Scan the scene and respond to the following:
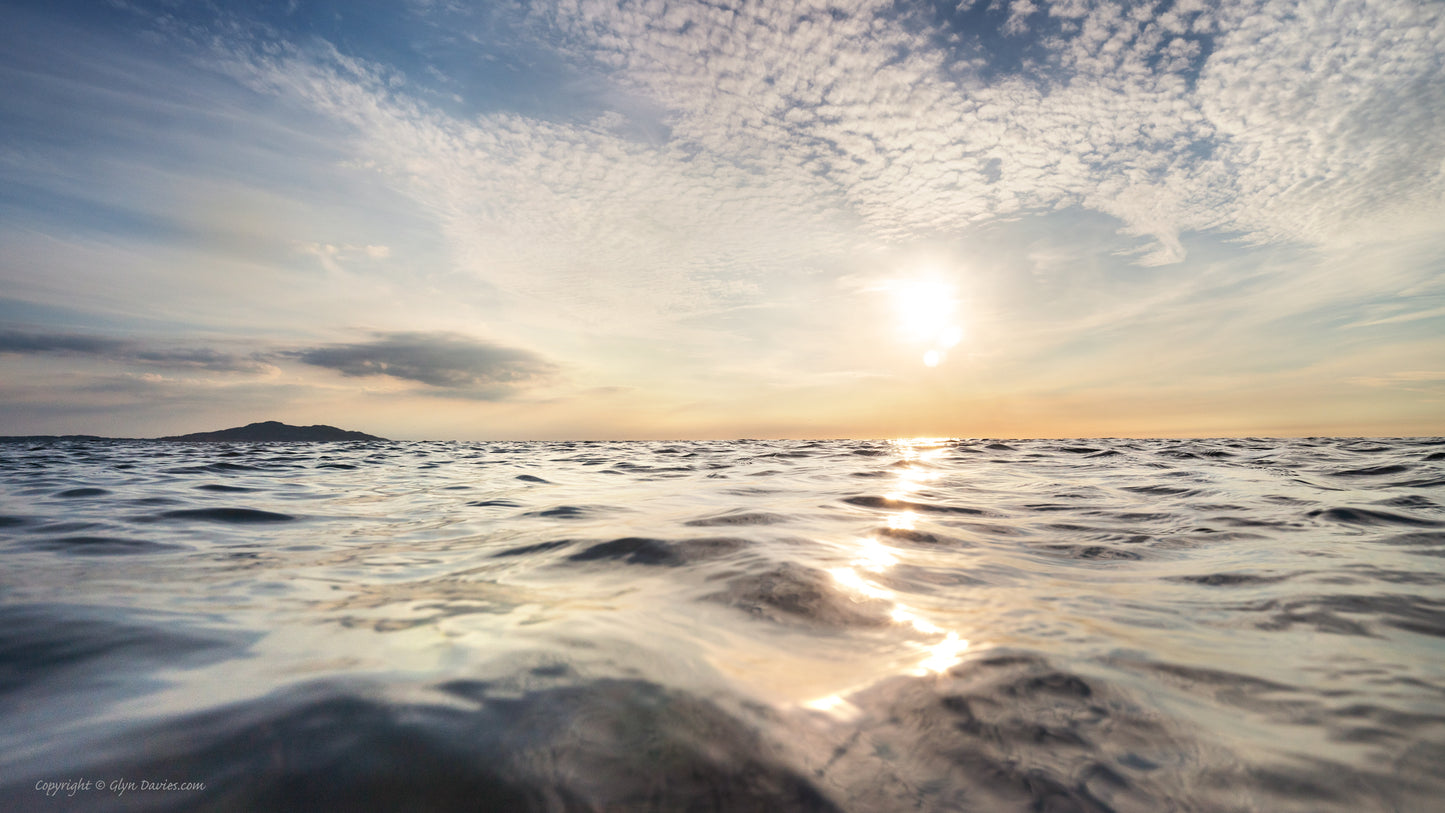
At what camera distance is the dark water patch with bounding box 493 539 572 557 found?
441 cm

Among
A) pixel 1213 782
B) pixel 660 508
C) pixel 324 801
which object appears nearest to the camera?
pixel 324 801

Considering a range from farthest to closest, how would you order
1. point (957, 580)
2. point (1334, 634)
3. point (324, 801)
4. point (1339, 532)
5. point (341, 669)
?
point (1339, 532), point (957, 580), point (1334, 634), point (341, 669), point (324, 801)

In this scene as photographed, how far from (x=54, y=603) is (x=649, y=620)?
3.22m

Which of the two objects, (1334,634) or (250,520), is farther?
(250,520)

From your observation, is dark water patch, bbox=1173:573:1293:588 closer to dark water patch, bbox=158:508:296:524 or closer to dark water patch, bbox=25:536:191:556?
dark water patch, bbox=25:536:191:556

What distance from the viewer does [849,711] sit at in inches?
73.2

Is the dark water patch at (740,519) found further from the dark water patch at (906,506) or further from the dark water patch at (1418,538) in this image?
the dark water patch at (1418,538)

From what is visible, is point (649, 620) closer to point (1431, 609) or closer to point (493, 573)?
point (493, 573)

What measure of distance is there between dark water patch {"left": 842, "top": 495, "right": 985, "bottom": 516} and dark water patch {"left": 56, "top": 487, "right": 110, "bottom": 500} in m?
11.3

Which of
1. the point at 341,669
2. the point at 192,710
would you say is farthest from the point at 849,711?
the point at 192,710

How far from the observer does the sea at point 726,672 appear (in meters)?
1.46

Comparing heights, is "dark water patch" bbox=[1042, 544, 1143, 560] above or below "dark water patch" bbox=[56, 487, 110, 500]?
below

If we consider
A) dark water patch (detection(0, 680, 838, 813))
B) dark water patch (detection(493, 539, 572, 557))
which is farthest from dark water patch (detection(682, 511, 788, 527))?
dark water patch (detection(0, 680, 838, 813))

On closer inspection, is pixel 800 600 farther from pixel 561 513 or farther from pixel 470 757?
pixel 561 513
